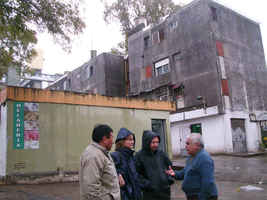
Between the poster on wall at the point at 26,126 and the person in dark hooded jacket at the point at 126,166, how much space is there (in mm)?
7106

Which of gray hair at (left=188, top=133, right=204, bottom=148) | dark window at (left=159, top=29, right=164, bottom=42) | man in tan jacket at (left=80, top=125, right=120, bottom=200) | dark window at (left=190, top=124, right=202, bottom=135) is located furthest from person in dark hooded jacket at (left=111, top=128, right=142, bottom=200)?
dark window at (left=159, top=29, right=164, bottom=42)

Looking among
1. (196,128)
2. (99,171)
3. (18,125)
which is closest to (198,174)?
(99,171)

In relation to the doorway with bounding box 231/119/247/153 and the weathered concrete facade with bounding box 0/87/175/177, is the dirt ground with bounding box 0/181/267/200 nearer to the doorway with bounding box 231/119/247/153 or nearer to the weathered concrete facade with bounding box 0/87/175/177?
the weathered concrete facade with bounding box 0/87/175/177

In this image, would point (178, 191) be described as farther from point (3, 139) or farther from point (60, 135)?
point (3, 139)

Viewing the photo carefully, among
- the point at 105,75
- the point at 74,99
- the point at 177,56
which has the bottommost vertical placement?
the point at 74,99

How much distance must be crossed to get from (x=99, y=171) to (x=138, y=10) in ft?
103

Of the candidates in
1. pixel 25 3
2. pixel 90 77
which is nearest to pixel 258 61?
pixel 90 77

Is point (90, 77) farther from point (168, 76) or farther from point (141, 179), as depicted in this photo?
point (141, 179)

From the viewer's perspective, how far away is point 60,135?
1083cm

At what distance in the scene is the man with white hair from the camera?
3.36 m

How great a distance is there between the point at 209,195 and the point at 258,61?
80.8 ft

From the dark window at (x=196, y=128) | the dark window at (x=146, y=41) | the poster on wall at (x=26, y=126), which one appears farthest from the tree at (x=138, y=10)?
the poster on wall at (x=26, y=126)

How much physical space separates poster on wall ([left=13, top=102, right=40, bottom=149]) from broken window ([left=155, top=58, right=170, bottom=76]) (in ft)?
53.5

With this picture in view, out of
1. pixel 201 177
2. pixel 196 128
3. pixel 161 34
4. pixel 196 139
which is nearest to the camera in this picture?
pixel 201 177
